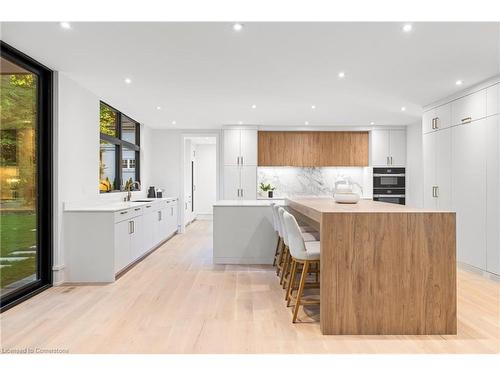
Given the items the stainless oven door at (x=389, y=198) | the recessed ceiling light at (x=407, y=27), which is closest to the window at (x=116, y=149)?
the recessed ceiling light at (x=407, y=27)

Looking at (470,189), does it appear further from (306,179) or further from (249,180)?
(249,180)

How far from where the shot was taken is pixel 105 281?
4.30 m

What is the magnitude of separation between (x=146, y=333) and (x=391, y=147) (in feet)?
21.8

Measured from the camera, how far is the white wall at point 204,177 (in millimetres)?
11328

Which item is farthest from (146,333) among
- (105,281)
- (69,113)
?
(69,113)

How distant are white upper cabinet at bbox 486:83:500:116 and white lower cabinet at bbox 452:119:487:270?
152 millimetres

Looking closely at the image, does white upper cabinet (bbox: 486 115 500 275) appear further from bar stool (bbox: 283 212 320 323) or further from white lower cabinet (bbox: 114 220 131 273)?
white lower cabinet (bbox: 114 220 131 273)

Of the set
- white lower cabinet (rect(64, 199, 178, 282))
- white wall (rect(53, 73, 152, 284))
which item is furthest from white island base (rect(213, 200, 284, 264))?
white wall (rect(53, 73, 152, 284))

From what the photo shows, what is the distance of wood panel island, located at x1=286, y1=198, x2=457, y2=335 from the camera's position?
2781 mm

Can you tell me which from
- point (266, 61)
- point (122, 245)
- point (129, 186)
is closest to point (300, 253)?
point (266, 61)

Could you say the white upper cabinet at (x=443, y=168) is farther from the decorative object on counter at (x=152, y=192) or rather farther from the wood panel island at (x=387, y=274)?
the decorative object on counter at (x=152, y=192)

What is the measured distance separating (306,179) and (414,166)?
2.25 m

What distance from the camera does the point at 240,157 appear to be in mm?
7902
